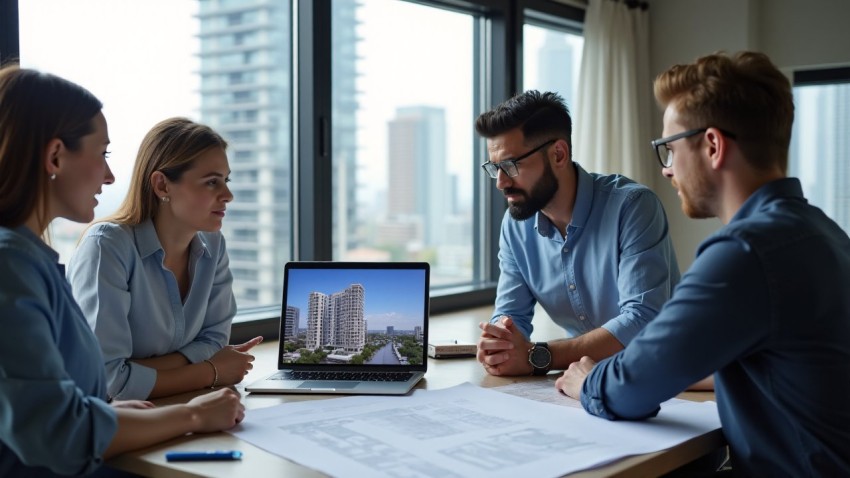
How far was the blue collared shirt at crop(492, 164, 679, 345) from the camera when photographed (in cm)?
209

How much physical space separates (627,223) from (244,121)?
132 centimetres

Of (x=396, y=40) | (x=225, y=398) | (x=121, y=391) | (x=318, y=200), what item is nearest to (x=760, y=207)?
(x=225, y=398)

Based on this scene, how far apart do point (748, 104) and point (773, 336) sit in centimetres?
41

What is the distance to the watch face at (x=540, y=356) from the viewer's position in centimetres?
194

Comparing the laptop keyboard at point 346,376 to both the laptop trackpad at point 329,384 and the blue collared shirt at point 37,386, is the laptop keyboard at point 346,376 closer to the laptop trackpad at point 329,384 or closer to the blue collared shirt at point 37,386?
the laptop trackpad at point 329,384

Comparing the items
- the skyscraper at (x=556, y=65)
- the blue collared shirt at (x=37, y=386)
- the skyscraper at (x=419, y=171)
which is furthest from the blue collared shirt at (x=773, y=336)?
the skyscraper at (x=556, y=65)

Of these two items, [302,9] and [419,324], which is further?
[302,9]

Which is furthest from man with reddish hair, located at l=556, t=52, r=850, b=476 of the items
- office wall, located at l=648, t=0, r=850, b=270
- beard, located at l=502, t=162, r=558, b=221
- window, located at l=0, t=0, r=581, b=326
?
office wall, located at l=648, t=0, r=850, b=270

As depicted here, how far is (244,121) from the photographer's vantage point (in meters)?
2.76

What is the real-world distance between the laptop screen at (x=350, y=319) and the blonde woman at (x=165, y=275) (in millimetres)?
142

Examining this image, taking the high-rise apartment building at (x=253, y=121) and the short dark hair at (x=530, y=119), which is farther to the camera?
the high-rise apartment building at (x=253, y=121)

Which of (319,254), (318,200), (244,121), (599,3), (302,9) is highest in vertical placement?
(599,3)

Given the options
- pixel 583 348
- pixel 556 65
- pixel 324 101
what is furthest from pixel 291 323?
pixel 556 65

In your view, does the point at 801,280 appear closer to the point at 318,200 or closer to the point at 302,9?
the point at 318,200
